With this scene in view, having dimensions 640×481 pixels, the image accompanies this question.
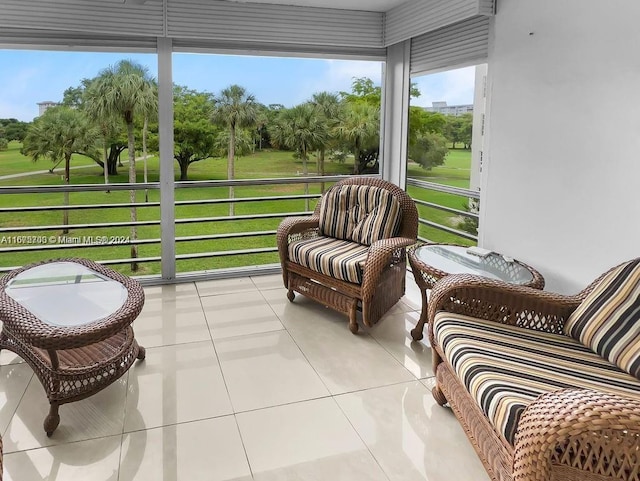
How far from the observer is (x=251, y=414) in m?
2.32

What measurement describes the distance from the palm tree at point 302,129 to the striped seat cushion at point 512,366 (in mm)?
3790

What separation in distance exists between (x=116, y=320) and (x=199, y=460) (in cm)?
75

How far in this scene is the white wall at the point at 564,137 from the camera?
2.41m

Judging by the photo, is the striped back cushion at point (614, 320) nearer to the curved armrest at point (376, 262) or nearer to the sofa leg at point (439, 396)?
the sofa leg at point (439, 396)

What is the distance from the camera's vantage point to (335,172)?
5.57 meters

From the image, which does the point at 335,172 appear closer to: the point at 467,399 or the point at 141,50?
the point at 141,50

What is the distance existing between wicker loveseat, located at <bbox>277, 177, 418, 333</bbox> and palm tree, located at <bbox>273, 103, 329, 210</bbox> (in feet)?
5.78

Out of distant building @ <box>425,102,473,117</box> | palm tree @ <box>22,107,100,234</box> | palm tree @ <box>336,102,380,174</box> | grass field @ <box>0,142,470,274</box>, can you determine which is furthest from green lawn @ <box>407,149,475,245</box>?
palm tree @ <box>22,107,100,234</box>

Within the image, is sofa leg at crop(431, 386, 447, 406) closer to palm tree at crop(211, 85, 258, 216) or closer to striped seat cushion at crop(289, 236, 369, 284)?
striped seat cushion at crop(289, 236, 369, 284)

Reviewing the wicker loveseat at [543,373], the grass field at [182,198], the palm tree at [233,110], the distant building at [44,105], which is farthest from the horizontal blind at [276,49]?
the wicker loveseat at [543,373]

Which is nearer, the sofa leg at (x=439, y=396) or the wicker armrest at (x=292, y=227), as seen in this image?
the sofa leg at (x=439, y=396)

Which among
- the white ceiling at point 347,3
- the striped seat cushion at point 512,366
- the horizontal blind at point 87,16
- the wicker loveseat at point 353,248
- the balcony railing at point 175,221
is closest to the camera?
the striped seat cushion at point 512,366

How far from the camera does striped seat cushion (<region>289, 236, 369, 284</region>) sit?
322cm

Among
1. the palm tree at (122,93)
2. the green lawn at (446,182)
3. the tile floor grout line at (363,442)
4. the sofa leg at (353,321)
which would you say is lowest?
the tile floor grout line at (363,442)
